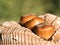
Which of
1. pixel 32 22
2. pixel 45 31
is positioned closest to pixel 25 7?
pixel 32 22

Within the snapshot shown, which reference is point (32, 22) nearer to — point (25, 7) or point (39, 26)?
point (39, 26)

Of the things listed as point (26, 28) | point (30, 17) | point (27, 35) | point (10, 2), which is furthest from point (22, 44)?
point (10, 2)

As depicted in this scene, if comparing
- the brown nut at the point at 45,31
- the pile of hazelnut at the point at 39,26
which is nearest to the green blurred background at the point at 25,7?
the pile of hazelnut at the point at 39,26

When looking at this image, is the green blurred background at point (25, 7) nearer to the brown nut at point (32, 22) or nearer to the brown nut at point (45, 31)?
the brown nut at point (32, 22)

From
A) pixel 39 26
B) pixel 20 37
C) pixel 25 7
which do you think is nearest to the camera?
pixel 20 37

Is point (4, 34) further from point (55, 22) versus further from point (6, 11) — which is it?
point (6, 11)

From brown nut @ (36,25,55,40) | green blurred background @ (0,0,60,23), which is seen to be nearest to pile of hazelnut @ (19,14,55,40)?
brown nut @ (36,25,55,40)
